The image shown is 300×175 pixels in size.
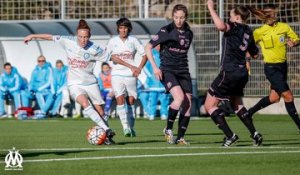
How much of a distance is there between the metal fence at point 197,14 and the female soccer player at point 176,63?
1318 centimetres

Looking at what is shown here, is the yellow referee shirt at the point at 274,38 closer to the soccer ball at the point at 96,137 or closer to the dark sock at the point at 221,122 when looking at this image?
the dark sock at the point at 221,122

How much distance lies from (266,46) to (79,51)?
4046mm

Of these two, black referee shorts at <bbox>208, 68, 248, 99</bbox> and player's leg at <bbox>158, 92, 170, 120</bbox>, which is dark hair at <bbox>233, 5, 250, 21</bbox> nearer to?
black referee shorts at <bbox>208, 68, 248, 99</bbox>

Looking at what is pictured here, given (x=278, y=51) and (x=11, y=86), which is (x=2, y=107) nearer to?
(x=11, y=86)

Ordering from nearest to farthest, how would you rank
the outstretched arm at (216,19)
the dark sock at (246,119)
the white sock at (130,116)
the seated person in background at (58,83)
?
the outstretched arm at (216,19) < the dark sock at (246,119) < the white sock at (130,116) < the seated person in background at (58,83)

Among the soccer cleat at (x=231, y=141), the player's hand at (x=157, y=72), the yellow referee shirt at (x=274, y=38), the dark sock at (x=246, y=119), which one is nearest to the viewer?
the soccer cleat at (x=231, y=141)

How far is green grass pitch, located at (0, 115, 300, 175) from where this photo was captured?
39.7ft

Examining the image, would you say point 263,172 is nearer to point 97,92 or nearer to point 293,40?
point 97,92

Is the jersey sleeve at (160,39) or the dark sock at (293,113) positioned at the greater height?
the jersey sleeve at (160,39)

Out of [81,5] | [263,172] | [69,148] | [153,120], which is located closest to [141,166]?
[263,172]

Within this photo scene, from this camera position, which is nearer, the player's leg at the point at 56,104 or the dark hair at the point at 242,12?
the dark hair at the point at 242,12

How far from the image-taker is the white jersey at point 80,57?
1745cm

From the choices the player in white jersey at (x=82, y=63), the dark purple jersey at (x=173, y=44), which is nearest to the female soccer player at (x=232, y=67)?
the dark purple jersey at (x=173, y=44)

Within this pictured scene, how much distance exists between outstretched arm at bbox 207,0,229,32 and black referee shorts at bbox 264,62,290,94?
4.22 meters
